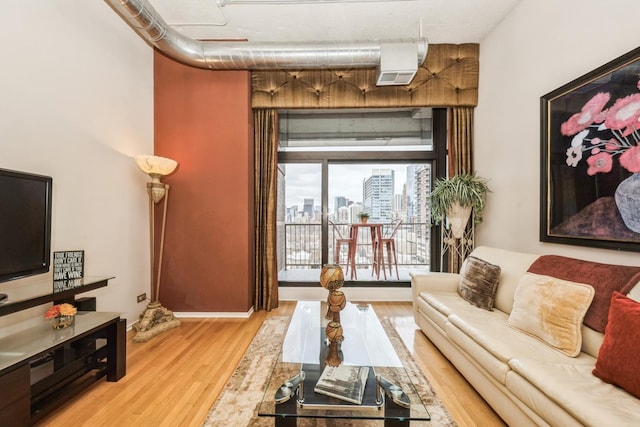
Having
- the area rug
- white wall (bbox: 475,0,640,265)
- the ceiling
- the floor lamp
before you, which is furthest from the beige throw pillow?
the floor lamp

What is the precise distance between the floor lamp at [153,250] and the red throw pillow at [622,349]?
3342 millimetres

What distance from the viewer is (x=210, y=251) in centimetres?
329

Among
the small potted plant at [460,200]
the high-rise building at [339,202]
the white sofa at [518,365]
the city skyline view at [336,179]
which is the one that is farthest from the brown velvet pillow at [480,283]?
the high-rise building at [339,202]

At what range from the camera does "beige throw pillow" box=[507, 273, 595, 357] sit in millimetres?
1565

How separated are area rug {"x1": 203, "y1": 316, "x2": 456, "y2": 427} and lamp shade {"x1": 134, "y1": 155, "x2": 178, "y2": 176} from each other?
6.48 ft

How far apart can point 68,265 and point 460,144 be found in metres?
4.08

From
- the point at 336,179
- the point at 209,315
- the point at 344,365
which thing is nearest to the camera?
the point at 344,365

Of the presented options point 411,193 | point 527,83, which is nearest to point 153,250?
point 411,193

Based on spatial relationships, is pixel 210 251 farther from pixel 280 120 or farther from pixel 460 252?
pixel 460 252

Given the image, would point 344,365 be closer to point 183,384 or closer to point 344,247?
point 183,384

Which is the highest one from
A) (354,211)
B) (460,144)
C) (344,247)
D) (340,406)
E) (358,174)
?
(460,144)

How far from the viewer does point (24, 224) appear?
1690 millimetres

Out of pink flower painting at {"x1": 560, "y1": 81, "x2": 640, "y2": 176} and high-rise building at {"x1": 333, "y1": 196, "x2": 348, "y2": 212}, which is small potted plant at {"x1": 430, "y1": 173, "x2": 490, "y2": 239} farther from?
high-rise building at {"x1": 333, "y1": 196, "x2": 348, "y2": 212}

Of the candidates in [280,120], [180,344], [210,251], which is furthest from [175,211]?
[280,120]
